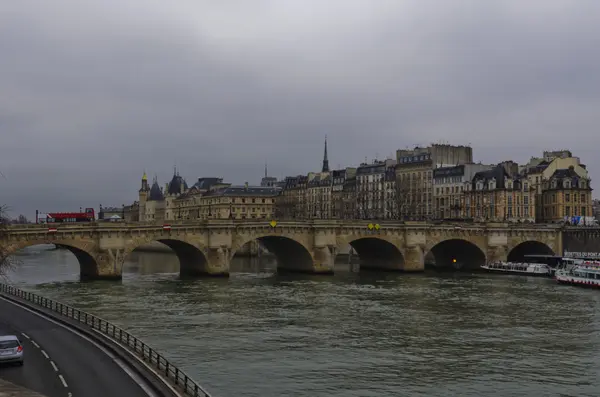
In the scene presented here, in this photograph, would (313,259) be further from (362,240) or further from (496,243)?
(496,243)

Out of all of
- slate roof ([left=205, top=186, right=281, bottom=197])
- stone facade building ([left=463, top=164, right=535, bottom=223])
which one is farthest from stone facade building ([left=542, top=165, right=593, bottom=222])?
slate roof ([left=205, top=186, right=281, bottom=197])

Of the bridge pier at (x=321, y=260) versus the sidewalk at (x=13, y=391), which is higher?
the bridge pier at (x=321, y=260)

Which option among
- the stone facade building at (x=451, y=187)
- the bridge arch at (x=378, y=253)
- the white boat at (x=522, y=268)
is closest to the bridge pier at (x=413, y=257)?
the bridge arch at (x=378, y=253)

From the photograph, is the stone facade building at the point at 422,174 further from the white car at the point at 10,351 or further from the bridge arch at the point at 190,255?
the white car at the point at 10,351

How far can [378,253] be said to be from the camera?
348ft

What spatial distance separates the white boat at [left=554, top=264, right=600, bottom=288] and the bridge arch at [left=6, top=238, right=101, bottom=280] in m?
54.7

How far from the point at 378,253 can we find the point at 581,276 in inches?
1255

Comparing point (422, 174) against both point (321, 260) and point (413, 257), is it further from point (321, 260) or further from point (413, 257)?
point (321, 260)

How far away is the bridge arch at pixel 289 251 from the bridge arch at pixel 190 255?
4016mm

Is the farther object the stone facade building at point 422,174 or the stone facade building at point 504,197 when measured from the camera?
the stone facade building at point 422,174

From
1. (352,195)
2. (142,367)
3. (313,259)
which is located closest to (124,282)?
(313,259)

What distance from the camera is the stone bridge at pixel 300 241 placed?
7719 cm

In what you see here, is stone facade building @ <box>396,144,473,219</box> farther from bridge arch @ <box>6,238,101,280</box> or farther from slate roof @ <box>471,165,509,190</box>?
bridge arch @ <box>6,238,101,280</box>

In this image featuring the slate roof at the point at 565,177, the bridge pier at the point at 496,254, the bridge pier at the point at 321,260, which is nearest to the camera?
the bridge pier at the point at 321,260
